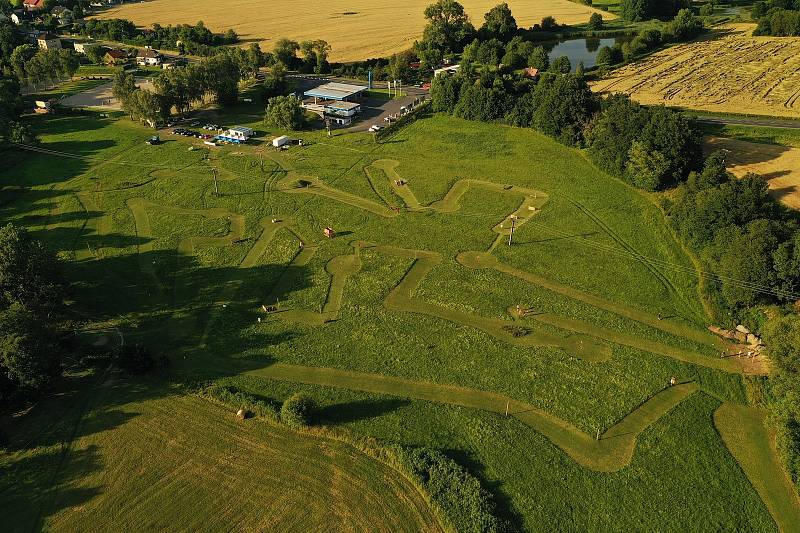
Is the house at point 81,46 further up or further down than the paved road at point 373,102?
further up

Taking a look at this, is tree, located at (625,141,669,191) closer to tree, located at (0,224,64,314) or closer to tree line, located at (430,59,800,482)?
tree line, located at (430,59,800,482)

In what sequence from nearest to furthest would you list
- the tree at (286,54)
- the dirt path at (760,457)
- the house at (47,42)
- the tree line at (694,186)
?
the dirt path at (760,457), the tree line at (694,186), the tree at (286,54), the house at (47,42)

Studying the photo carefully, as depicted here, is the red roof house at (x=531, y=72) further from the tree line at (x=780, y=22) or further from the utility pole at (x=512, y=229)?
the tree line at (x=780, y=22)

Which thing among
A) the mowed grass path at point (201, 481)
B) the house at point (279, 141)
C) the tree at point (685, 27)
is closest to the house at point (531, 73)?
the tree at point (685, 27)

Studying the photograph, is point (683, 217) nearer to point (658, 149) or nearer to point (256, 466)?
point (658, 149)

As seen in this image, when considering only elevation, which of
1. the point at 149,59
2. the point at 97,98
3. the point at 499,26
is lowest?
the point at 97,98

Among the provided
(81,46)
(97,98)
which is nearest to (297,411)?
(97,98)

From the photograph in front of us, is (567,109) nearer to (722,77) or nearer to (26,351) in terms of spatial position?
(722,77)

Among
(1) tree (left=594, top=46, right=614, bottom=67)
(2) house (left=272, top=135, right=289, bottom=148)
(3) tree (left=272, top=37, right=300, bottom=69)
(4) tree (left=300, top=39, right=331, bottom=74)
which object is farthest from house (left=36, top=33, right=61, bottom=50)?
(1) tree (left=594, top=46, right=614, bottom=67)
